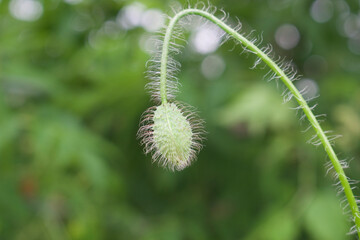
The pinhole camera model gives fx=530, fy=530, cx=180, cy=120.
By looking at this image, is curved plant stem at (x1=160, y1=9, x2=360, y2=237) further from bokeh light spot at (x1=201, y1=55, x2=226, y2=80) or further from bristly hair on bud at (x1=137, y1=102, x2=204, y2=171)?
bokeh light spot at (x1=201, y1=55, x2=226, y2=80)

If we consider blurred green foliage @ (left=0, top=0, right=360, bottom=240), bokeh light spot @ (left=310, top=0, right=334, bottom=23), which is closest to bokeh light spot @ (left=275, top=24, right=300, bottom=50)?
blurred green foliage @ (left=0, top=0, right=360, bottom=240)

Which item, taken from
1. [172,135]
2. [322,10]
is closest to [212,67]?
[322,10]

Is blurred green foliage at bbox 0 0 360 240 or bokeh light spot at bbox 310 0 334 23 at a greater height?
bokeh light spot at bbox 310 0 334 23

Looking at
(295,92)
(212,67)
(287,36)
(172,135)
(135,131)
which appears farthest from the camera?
(287,36)

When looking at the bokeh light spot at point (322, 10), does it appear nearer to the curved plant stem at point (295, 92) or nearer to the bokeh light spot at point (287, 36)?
the bokeh light spot at point (287, 36)

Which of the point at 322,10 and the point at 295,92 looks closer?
the point at 295,92

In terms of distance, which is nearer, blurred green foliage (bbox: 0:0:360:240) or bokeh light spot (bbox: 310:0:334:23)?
blurred green foliage (bbox: 0:0:360:240)

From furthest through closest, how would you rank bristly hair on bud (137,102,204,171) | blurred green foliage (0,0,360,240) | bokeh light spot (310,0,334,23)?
bokeh light spot (310,0,334,23), blurred green foliage (0,0,360,240), bristly hair on bud (137,102,204,171)

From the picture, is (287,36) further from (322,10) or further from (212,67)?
(212,67)
